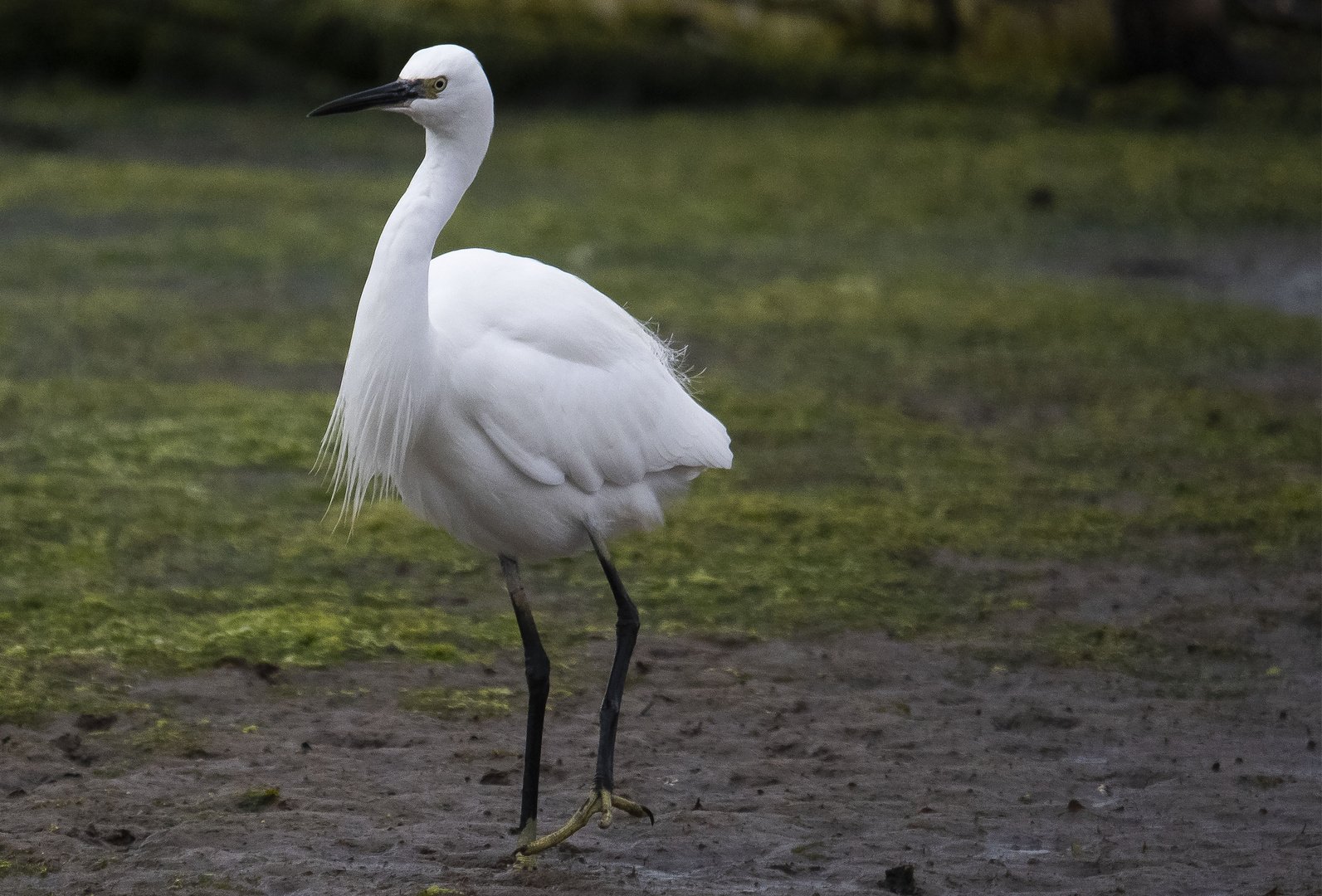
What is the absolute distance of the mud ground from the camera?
304 cm

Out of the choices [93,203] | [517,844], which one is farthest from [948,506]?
[93,203]

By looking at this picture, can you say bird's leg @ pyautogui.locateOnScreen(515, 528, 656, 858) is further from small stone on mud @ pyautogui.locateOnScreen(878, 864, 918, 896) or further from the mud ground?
small stone on mud @ pyautogui.locateOnScreen(878, 864, 918, 896)

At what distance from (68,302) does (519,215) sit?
318 cm

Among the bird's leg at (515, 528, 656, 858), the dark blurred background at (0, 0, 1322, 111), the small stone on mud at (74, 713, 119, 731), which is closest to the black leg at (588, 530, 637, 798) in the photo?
the bird's leg at (515, 528, 656, 858)

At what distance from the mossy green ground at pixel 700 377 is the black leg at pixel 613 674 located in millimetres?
1026

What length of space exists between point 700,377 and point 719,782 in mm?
3720

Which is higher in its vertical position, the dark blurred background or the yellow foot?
the dark blurred background

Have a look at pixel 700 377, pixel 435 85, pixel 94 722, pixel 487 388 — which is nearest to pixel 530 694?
pixel 487 388

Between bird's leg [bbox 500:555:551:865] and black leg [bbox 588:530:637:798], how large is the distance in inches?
5.0

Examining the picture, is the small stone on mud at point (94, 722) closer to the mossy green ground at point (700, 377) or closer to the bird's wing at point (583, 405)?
the mossy green ground at point (700, 377)

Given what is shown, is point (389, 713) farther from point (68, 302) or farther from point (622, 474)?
Answer: point (68, 302)

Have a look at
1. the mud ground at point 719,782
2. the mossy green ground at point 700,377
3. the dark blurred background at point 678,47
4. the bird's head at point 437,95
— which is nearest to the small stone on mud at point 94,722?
the mud ground at point 719,782

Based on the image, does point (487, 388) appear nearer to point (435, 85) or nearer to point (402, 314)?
point (402, 314)

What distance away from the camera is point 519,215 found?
10.3 m
